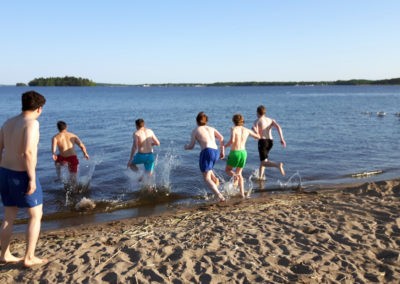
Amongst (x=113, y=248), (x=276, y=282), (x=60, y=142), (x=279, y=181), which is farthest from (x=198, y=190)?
(x=276, y=282)

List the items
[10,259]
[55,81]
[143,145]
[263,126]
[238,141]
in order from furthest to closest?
[55,81] < [263,126] < [143,145] < [238,141] < [10,259]

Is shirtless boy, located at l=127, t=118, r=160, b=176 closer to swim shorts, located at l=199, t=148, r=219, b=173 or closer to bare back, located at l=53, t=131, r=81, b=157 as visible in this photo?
bare back, located at l=53, t=131, r=81, b=157

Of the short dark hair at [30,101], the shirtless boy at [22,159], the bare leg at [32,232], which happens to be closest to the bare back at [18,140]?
the shirtless boy at [22,159]

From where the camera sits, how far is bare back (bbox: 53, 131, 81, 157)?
948 cm

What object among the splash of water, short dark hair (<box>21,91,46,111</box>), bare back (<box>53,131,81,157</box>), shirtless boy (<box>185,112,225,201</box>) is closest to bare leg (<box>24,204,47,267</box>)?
short dark hair (<box>21,91,46,111</box>)

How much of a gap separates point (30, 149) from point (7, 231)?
1206mm

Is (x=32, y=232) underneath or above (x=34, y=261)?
above

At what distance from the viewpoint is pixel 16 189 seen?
4.37 m

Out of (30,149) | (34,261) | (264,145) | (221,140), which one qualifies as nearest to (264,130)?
(264,145)

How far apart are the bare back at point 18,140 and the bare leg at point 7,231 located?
1.90 feet

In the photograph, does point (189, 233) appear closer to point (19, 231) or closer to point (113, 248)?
point (113, 248)

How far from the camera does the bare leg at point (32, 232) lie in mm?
4509

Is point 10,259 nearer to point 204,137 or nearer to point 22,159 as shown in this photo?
point 22,159

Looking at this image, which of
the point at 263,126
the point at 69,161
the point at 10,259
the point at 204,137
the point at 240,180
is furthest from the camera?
the point at 263,126
